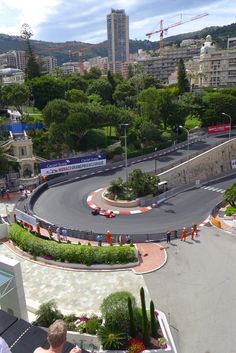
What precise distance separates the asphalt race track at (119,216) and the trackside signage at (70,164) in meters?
2.45

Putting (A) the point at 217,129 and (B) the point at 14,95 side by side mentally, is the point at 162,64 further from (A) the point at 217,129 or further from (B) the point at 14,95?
(B) the point at 14,95

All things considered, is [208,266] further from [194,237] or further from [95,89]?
[95,89]

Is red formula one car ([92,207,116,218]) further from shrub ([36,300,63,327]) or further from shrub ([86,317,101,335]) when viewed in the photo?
shrub ([86,317,101,335])

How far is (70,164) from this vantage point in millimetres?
42094

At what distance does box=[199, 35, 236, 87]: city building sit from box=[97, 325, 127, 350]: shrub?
115306 mm

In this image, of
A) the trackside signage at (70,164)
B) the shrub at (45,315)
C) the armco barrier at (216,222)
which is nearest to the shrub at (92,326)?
the shrub at (45,315)

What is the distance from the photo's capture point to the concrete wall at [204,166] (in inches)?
1698

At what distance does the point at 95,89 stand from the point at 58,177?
→ 41.8 meters

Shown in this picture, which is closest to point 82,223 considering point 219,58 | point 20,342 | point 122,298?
point 122,298

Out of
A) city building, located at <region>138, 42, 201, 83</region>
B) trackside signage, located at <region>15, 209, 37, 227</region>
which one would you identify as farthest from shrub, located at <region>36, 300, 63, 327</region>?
city building, located at <region>138, 42, 201, 83</region>

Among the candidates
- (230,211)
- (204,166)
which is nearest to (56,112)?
(204,166)

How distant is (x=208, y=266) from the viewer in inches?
827

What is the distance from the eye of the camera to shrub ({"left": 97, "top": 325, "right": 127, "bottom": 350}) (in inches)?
535

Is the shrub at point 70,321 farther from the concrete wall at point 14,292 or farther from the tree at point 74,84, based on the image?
the tree at point 74,84
